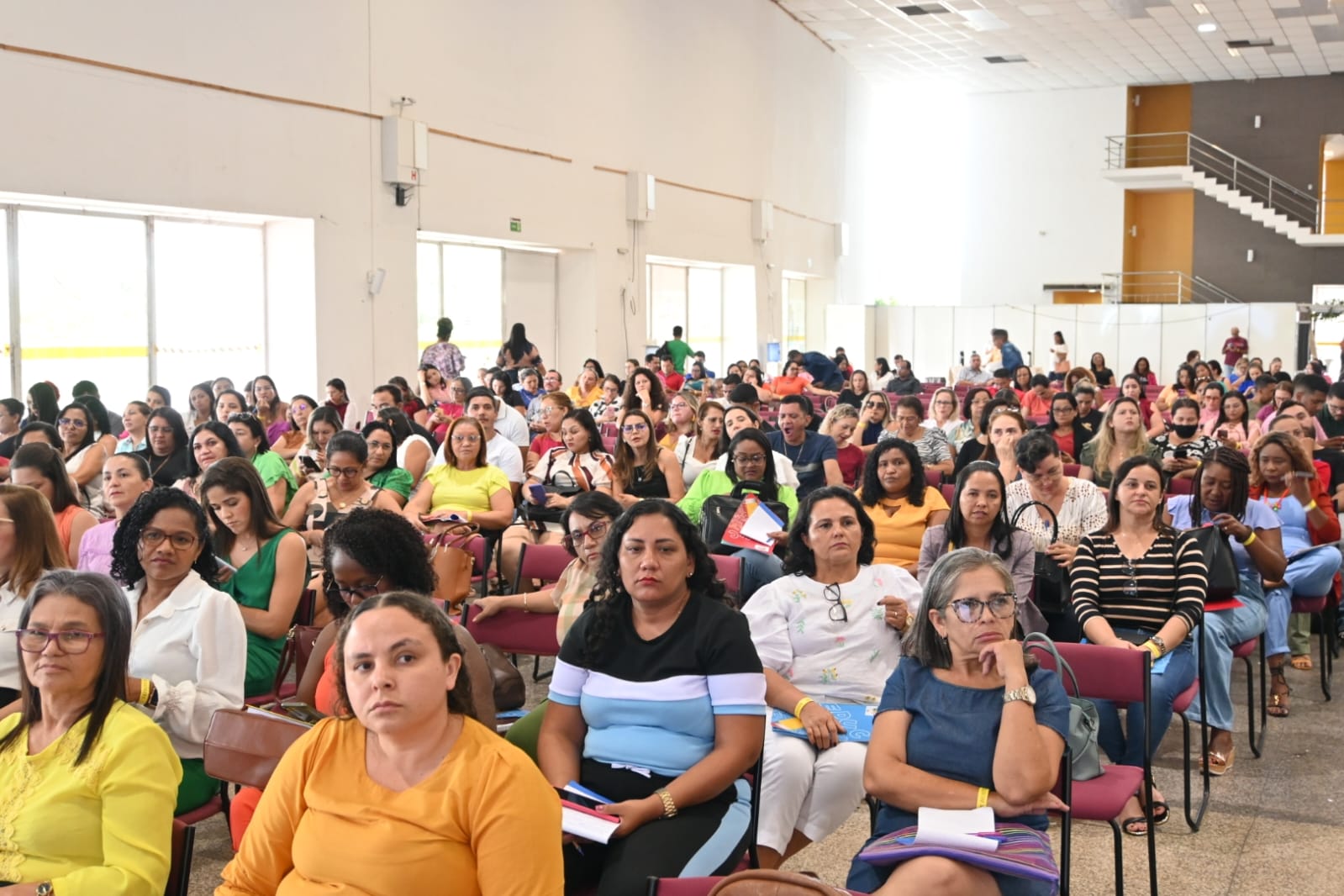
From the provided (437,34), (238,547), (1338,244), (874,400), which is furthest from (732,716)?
(1338,244)

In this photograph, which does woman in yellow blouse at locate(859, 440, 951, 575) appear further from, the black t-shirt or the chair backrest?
the black t-shirt

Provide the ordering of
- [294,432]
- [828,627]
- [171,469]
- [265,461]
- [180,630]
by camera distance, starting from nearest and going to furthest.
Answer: [180,630] → [828,627] → [171,469] → [265,461] → [294,432]

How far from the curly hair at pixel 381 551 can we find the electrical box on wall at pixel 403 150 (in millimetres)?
10136

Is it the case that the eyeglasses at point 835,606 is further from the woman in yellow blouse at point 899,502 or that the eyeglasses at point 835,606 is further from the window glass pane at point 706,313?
the window glass pane at point 706,313

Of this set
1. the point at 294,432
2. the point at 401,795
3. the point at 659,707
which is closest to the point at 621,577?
the point at 659,707

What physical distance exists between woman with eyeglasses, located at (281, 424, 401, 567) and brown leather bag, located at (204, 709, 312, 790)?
3300 millimetres

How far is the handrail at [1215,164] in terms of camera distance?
27062mm

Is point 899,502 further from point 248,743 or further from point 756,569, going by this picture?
point 248,743

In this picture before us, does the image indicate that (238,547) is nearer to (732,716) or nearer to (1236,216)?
(732,716)

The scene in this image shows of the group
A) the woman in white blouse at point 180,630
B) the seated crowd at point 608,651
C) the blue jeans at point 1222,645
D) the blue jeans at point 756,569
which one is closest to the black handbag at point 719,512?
the seated crowd at point 608,651

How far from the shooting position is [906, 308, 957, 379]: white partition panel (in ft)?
85.7

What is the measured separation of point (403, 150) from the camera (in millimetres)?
13211

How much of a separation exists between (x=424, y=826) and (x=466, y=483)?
4839mm

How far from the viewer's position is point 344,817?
7.89 ft
